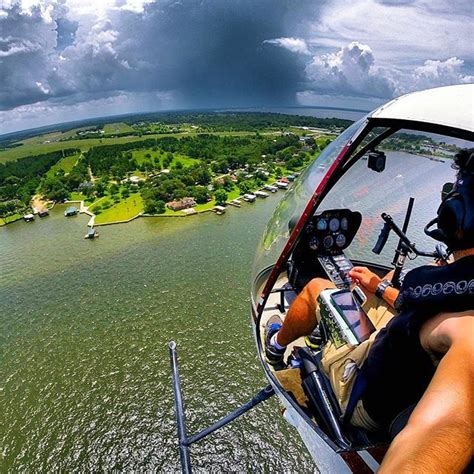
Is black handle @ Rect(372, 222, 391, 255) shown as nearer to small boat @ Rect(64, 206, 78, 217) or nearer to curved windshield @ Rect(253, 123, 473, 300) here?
curved windshield @ Rect(253, 123, 473, 300)

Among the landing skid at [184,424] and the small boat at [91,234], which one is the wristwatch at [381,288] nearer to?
the landing skid at [184,424]

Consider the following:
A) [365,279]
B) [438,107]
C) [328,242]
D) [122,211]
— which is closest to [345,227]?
[328,242]

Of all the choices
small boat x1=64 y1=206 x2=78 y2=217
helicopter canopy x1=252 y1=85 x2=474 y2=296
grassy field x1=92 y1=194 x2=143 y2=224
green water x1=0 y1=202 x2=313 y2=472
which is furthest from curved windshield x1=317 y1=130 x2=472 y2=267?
small boat x1=64 y1=206 x2=78 y2=217

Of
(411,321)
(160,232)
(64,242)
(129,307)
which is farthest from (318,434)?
(64,242)

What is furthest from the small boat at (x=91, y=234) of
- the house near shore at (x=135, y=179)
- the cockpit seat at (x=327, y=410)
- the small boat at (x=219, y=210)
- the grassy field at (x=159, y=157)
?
the grassy field at (x=159, y=157)

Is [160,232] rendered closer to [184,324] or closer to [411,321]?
[184,324]

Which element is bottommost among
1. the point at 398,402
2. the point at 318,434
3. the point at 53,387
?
the point at 53,387

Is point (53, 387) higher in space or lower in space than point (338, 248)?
lower
